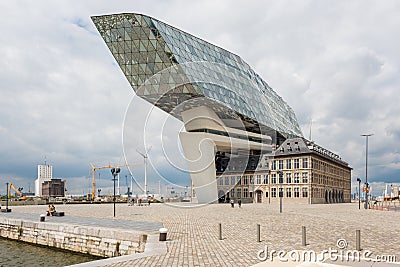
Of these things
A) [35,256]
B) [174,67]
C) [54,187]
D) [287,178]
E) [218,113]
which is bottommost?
[54,187]

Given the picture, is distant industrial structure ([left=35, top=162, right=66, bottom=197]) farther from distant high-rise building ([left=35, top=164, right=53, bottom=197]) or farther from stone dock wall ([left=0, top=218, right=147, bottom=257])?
stone dock wall ([left=0, top=218, right=147, bottom=257])

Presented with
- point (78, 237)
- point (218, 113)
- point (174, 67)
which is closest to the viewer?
point (78, 237)

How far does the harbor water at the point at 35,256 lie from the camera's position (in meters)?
19.6

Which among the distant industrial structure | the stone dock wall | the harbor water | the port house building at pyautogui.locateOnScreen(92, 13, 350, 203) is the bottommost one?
the distant industrial structure

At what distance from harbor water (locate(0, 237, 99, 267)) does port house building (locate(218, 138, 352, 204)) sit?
62409mm

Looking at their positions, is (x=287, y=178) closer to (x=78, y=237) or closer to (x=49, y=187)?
(x=78, y=237)

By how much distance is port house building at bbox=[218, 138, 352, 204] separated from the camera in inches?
3310

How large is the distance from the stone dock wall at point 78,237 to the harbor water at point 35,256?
1.36 feet

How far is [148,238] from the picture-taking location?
1786 centimetres

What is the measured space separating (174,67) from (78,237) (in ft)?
122

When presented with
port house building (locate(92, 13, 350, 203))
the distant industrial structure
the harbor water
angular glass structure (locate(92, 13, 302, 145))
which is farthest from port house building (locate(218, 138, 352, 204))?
the distant industrial structure

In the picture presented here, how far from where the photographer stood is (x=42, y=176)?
A: 7338 inches

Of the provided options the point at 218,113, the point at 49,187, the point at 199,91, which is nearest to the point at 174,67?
the point at 199,91

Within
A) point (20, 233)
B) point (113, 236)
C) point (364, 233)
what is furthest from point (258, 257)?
point (20, 233)
